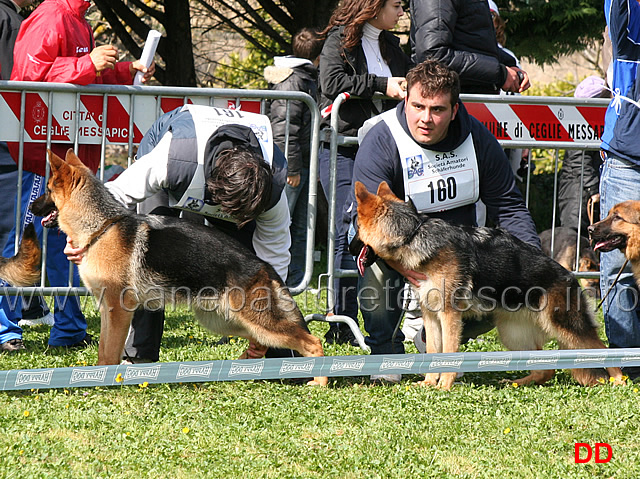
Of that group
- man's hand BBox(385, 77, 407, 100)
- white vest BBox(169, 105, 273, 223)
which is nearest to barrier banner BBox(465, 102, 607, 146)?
man's hand BBox(385, 77, 407, 100)

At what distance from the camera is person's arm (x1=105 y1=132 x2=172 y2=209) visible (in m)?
4.45

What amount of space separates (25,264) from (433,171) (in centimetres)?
263

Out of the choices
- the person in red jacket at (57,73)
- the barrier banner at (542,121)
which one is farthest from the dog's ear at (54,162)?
the barrier banner at (542,121)

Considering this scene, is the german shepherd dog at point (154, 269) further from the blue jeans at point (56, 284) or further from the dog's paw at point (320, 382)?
the blue jeans at point (56, 284)

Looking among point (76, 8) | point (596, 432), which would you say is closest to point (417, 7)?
point (76, 8)

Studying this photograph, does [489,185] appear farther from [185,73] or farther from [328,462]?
[185,73]

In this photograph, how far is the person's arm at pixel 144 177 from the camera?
4445 millimetres

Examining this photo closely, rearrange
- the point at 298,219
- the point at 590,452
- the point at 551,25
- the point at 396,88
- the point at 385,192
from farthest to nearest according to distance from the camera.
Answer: the point at 551,25 < the point at 298,219 < the point at 396,88 < the point at 385,192 < the point at 590,452

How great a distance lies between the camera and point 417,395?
4.42 metres

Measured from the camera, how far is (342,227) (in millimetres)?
6078

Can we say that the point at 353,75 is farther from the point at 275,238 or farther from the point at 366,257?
the point at 366,257

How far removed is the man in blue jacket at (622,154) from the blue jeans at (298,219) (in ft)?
9.65

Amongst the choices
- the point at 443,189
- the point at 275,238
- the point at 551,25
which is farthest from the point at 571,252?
the point at 275,238

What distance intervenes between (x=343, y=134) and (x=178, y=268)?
2.15m
